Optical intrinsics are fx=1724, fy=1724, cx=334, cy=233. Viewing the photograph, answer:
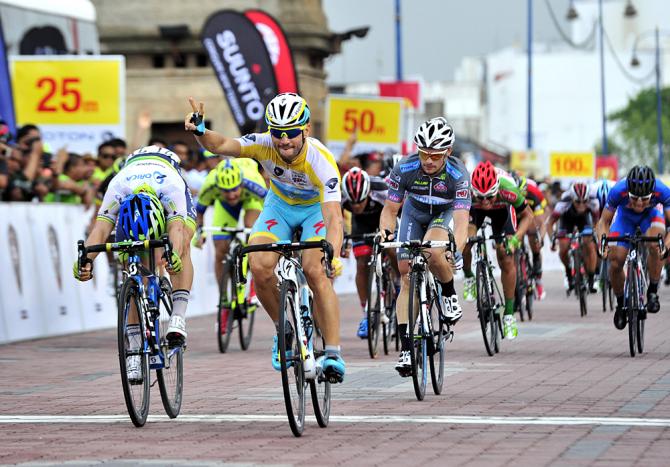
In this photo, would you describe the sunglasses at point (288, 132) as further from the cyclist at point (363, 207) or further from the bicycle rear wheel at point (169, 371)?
the cyclist at point (363, 207)

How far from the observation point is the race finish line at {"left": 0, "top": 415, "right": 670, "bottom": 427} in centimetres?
1085

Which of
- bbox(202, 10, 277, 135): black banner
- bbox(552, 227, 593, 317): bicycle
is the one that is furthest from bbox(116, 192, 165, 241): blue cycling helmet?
bbox(202, 10, 277, 135): black banner

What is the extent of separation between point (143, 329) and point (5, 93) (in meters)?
14.4

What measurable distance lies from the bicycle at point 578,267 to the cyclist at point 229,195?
6.50m

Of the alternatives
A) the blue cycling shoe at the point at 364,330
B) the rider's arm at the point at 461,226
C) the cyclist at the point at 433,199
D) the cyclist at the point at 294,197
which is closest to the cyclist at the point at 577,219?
the blue cycling shoe at the point at 364,330

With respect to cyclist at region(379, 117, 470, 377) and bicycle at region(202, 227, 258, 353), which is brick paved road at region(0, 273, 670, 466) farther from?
cyclist at region(379, 117, 470, 377)

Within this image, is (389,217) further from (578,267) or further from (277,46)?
(277,46)

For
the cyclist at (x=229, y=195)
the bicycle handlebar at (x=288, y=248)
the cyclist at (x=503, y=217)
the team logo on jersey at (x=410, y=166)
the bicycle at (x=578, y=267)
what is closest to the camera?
the bicycle handlebar at (x=288, y=248)

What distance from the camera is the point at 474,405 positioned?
→ 39.5ft

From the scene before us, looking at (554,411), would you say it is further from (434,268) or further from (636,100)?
(636,100)

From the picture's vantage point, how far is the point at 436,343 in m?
13.1

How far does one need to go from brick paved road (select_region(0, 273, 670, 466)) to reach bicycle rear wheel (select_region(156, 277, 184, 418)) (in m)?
0.16

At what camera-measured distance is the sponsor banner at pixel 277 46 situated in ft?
95.3

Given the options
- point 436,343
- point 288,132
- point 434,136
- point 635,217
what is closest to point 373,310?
point 635,217
